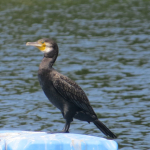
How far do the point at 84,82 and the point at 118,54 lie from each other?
16.8 ft

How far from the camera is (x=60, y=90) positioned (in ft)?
26.6

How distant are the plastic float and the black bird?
0.86 metres

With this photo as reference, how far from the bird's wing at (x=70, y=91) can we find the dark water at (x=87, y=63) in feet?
7.51

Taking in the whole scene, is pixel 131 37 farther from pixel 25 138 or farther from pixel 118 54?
pixel 25 138

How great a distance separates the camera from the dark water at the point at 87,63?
12117 millimetres

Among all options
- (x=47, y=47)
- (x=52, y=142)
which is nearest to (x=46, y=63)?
(x=47, y=47)

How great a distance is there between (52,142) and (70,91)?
4.50ft

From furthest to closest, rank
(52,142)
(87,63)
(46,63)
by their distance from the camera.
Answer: (87,63), (46,63), (52,142)

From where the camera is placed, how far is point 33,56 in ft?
68.7

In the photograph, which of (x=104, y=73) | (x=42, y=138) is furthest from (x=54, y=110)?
(x=42, y=138)

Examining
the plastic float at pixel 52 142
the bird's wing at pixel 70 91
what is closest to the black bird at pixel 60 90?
the bird's wing at pixel 70 91

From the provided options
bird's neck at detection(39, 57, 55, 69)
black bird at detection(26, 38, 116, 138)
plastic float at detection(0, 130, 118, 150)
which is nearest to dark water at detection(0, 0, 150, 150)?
black bird at detection(26, 38, 116, 138)

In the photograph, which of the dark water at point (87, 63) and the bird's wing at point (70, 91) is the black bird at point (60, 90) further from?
the dark water at point (87, 63)

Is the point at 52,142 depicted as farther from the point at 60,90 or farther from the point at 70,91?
the point at 70,91
